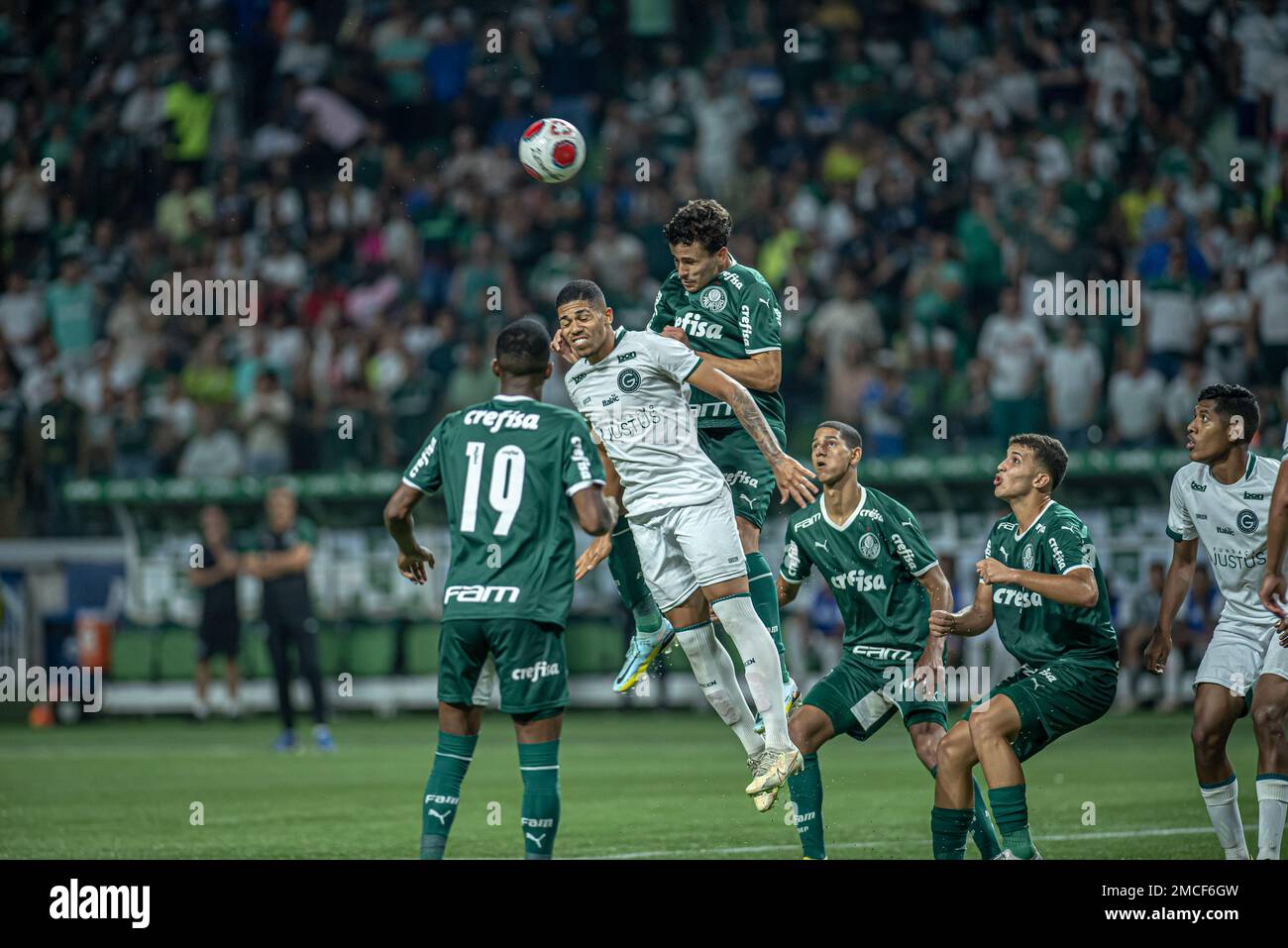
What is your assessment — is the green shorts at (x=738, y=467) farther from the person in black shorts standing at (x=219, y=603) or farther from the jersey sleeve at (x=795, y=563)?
the person in black shorts standing at (x=219, y=603)

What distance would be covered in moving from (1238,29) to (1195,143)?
145 cm

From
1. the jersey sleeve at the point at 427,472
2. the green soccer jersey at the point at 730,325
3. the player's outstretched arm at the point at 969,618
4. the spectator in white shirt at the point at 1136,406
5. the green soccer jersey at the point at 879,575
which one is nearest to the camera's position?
the jersey sleeve at the point at 427,472

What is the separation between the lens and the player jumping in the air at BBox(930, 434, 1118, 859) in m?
7.85

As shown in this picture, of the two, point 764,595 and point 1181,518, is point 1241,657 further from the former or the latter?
point 764,595

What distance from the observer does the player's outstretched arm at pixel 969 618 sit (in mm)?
7945

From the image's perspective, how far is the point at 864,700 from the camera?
338 inches

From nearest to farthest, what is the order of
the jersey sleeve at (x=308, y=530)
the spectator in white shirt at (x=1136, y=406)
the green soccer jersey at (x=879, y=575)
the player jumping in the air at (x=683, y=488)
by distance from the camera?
the player jumping in the air at (x=683, y=488)
the green soccer jersey at (x=879, y=575)
the spectator in white shirt at (x=1136, y=406)
the jersey sleeve at (x=308, y=530)

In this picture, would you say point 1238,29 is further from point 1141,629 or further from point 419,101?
point 419,101

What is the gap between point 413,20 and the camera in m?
23.3

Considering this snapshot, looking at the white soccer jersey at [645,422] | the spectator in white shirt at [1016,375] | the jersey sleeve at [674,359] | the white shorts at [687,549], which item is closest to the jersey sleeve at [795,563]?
the white shorts at [687,549]

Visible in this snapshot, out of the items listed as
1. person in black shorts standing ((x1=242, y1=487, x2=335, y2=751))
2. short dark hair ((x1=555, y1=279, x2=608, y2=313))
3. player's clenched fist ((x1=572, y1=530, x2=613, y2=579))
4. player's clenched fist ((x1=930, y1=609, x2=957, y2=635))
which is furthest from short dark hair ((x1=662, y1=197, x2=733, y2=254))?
person in black shorts standing ((x1=242, y1=487, x2=335, y2=751))

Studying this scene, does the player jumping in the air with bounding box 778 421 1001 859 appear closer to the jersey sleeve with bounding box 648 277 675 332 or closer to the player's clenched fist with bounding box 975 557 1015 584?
the player's clenched fist with bounding box 975 557 1015 584
